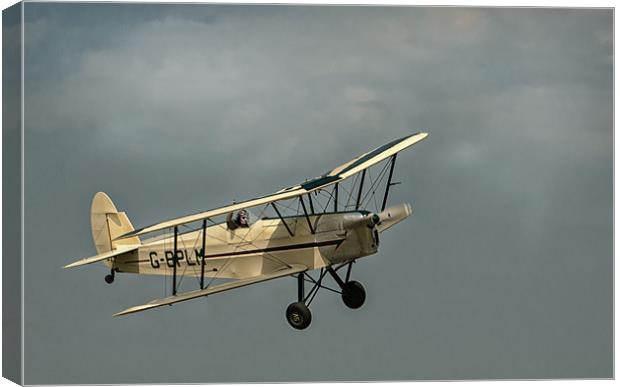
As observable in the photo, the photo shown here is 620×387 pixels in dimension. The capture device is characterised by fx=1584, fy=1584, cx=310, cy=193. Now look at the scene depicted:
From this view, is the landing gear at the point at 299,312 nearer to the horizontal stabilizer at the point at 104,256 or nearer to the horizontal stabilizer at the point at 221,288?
the horizontal stabilizer at the point at 221,288

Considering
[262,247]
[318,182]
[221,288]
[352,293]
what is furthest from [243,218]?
[352,293]

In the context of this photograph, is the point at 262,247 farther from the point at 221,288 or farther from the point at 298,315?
the point at 298,315

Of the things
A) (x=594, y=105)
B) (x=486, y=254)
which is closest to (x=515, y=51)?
(x=594, y=105)

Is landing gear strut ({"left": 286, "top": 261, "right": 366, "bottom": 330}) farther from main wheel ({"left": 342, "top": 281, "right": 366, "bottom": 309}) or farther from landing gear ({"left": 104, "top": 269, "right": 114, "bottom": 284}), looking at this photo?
landing gear ({"left": 104, "top": 269, "right": 114, "bottom": 284})

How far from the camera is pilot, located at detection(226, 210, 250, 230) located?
17.5 metres

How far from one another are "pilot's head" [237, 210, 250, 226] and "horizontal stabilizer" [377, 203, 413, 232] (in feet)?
4.79

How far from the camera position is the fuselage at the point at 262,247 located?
1702 cm

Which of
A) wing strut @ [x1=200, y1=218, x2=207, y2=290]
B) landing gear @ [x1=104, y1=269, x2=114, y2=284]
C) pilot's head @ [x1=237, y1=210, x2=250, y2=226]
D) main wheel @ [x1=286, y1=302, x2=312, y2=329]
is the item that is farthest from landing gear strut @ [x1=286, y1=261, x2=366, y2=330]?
landing gear @ [x1=104, y1=269, x2=114, y2=284]

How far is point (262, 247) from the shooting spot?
17.4 m

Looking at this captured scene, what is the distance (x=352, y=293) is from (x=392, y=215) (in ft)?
3.22

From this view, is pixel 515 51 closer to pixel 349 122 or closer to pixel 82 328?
pixel 349 122

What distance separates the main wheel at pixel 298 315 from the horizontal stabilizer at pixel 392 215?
49.0 inches

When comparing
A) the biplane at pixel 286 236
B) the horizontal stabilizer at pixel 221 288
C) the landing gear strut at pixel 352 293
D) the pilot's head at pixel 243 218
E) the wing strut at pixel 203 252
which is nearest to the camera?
the wing strut at pixel 203 252

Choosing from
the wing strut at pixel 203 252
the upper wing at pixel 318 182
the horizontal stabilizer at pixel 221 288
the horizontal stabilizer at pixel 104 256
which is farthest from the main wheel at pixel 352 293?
the horizontal stabilizer at pixel 104 256
